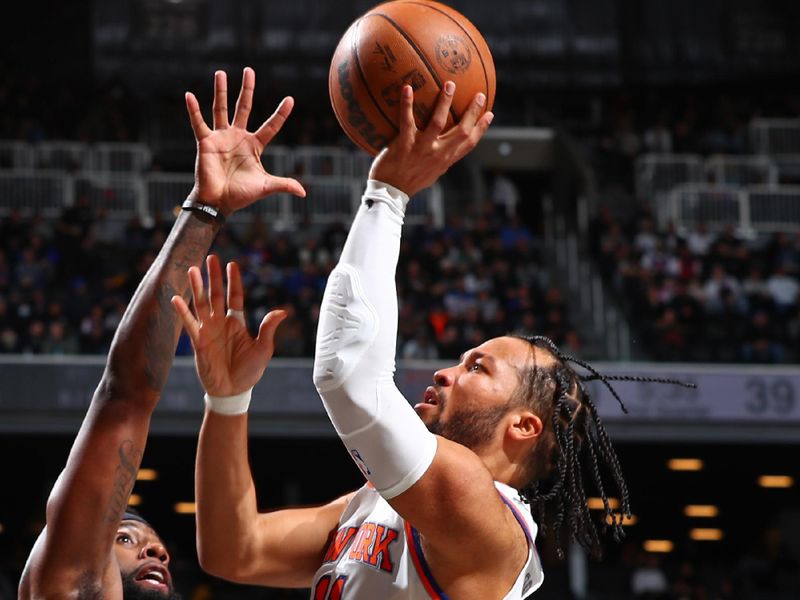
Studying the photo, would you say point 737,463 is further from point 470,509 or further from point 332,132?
point 470,509

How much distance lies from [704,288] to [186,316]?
12.6 m

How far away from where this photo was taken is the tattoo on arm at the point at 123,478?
230 cm

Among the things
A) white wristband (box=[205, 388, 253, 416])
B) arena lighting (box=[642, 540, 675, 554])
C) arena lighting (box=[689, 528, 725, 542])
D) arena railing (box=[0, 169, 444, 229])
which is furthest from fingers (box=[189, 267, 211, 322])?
arena lighting (box=[689, 528, 725, 542])

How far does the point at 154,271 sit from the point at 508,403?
877 millimetres

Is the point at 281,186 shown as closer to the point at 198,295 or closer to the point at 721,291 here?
the point at 198,295

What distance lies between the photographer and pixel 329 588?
265 centimetres

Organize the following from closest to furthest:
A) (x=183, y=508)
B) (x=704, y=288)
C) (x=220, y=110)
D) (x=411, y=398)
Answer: (x=220, y=110) < (x=411, y=398) < (x=704, y=288) < (x=183, y=508)

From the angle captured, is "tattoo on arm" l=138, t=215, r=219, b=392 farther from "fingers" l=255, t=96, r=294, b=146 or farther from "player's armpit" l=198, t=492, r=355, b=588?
"player's armpit" l=198, t=492, r=355, b=588

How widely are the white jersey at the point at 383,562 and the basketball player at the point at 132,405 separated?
0.40 m

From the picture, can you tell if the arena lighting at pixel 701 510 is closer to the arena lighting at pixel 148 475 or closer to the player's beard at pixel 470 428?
the arena lighting at pixel 148 475

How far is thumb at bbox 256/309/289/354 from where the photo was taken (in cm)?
257

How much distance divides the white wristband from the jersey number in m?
0.43

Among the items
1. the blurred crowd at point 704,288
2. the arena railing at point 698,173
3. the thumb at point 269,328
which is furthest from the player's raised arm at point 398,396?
the arena railing at point 698,173

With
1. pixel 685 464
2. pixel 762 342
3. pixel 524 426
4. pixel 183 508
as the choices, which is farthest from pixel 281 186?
pixel 183 508
